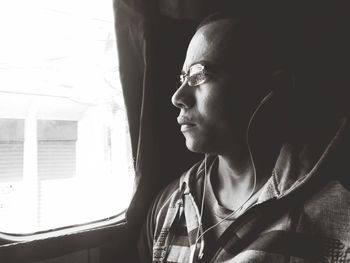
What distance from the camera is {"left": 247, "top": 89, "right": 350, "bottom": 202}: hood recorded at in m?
0.99

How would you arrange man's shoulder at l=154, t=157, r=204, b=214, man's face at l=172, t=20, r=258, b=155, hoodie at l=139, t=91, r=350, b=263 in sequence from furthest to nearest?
man's shoulder at l=154, t=157, r=204, b=214 → man's face at l=172, t=20, r=258, b=155 → hoodie at l=139, t=91, r=350, b=263

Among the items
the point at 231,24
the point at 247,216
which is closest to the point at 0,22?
the point at 231,24

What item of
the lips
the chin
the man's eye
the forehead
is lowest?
the chin

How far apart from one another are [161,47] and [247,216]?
0.90 meters

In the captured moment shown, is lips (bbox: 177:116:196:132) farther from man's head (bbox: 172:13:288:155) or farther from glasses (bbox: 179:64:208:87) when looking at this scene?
glasses (bbox: 179:64:208:87)

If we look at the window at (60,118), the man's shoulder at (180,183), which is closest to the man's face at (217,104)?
the man's shoulder at (180,183)

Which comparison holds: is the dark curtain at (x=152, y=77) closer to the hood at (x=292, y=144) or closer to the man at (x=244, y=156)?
the man at (x=244, y=156)

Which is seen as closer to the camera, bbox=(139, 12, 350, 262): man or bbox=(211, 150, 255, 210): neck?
bbox=(139, 12, 350, 262): man

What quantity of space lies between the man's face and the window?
0.44 m

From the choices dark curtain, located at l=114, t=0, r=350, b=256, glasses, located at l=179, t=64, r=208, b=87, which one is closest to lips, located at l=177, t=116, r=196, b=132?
glasses, located at l=179, t=64, r=208, b=87

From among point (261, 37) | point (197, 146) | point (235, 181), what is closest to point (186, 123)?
point (197, 146)

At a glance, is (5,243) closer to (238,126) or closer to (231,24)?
(238,126)

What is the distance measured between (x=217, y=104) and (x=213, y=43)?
0.24 m

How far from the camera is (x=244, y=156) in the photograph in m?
1.24
